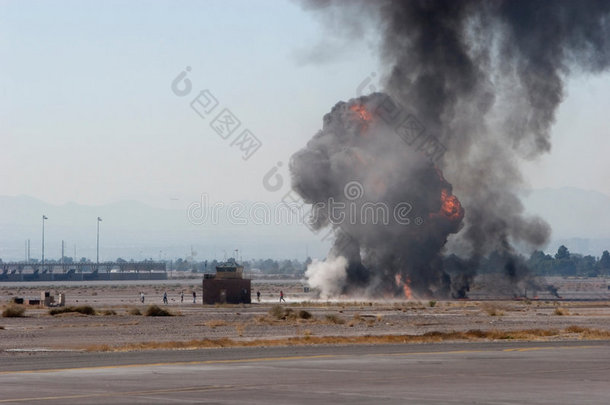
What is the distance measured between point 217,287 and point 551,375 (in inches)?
3651

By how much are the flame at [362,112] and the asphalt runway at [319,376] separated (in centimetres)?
9300

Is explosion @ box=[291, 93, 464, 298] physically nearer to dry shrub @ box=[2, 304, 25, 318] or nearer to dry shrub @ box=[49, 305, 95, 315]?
dry shrub @ box=[49, 305, 95, 315]

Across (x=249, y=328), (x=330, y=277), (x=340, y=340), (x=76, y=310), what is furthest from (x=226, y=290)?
(x=340, y=340)

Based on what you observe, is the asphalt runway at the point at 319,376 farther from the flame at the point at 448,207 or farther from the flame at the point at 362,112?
the flame at the point at 362,112

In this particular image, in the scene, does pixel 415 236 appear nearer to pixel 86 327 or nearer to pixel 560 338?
pixel 86 327

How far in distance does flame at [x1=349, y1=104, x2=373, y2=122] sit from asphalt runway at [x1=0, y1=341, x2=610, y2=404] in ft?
305

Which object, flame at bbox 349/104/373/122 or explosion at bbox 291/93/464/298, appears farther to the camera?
flame at bbox 349/104/373/122

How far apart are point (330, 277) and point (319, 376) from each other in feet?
350

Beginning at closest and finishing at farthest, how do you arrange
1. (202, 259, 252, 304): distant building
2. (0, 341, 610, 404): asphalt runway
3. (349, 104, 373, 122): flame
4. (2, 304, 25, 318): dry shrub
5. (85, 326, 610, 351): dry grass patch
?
(0, 341, 610, 404): asphalt runway < (85, 326, 610, 351): dry grass patch < (2, 304, 25, 318): dry shrub < (202, 259, 252, 304): distant building < (349, 104, 373, 122): flame

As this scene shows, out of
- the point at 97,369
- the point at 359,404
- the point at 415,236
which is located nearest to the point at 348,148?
the point at 415,236

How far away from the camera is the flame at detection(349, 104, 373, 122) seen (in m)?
137

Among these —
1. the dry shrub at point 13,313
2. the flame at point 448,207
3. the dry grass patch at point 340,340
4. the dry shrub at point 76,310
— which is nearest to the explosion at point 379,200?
the flame at point 448,207

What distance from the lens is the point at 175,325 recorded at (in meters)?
73.1

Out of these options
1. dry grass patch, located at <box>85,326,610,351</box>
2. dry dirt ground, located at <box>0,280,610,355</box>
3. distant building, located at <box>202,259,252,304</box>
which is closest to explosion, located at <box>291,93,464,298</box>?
distant building, located at <box>202,259,252,304</box>
